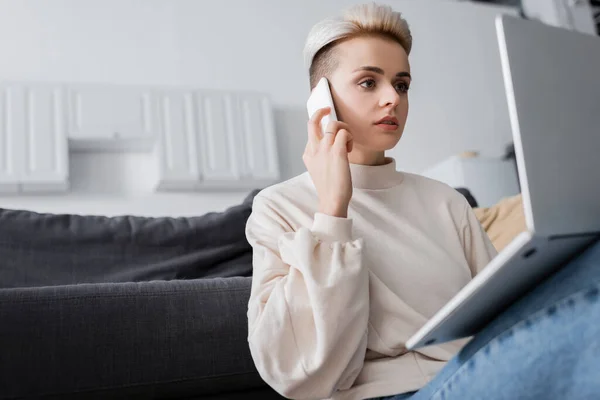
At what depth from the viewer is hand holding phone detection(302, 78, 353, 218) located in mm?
854

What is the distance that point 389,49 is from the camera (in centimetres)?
102

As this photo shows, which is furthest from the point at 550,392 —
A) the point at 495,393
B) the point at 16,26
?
the point at 16,26

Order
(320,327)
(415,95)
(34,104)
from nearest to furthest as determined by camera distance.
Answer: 1. (320,327)
2. (34,104)
3. (415,95)

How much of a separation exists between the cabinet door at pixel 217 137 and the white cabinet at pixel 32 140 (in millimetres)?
593

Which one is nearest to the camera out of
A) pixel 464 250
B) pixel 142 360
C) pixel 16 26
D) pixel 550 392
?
pixel 550 392

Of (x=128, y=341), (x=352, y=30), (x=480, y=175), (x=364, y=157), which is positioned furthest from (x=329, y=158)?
(x=480, y=175)

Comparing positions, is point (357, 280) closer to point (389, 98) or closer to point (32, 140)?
point (389, 98)

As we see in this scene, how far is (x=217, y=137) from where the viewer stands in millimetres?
2990

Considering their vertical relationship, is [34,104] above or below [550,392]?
above

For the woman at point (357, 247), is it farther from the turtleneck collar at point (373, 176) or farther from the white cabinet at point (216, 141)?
the white cabinet at point (216, 141)

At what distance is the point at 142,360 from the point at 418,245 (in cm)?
57

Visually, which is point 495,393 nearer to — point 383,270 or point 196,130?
point 383,270

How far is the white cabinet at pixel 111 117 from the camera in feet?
9.14

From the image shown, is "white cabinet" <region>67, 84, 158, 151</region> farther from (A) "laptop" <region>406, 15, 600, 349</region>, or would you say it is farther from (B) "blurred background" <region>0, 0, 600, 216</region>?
(A) "laptop" <region>406, 15, 600, 349</region>
